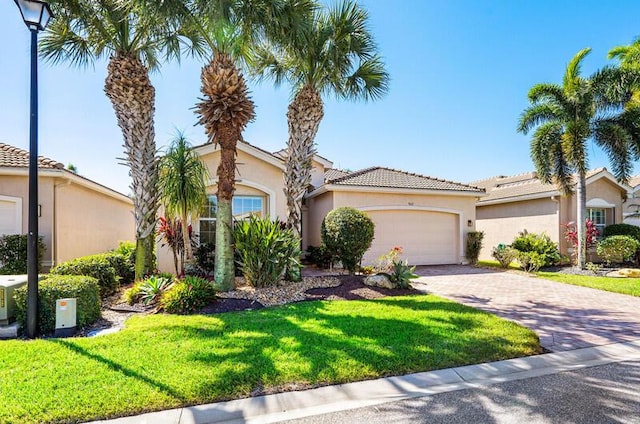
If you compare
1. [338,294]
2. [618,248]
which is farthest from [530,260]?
[338,294]

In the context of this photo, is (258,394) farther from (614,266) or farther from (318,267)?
(614,266)

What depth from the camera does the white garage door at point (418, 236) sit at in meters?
15.8

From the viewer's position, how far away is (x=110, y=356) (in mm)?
4785

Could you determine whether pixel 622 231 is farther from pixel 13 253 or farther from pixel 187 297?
pixel 13 253

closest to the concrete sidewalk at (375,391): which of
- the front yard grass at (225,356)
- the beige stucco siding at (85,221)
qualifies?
the front yard grass at (225,356)

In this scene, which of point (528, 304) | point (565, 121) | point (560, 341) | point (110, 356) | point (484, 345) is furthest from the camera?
point (565, 121)

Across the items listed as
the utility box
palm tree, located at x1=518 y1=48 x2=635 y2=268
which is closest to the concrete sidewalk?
the utility box

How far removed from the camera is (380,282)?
32.1 ft

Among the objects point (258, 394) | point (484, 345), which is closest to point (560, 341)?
point (484, 345)

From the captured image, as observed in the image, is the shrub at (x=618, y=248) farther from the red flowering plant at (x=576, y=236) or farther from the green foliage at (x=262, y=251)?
the green foliage at (x=262, y=251)

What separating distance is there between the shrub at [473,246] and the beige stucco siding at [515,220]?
4117 millimetres

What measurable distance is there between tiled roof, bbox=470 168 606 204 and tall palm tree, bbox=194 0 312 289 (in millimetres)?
14136

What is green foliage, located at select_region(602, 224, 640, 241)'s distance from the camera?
53.5 ft

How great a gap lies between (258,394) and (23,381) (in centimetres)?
297
